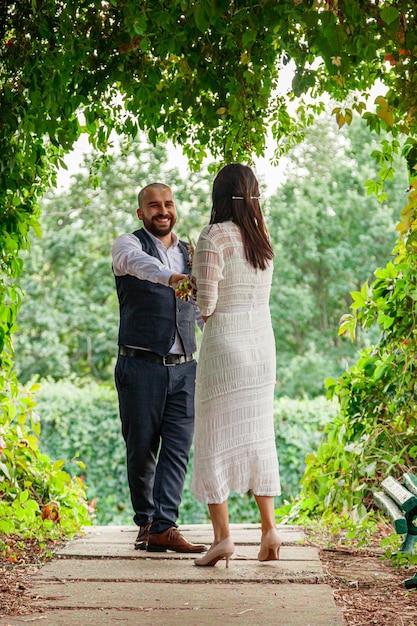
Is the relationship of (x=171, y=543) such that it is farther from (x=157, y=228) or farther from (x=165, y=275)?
(x=157, y=228)

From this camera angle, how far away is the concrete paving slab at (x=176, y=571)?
11.9 feet

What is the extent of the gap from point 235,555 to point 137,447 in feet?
2.60

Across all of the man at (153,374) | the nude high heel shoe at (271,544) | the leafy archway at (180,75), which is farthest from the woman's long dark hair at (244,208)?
the nude high heel shoe at (271,544)

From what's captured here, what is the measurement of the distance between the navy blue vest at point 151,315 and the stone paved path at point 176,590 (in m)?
1.05

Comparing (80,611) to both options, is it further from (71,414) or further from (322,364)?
(322,364)

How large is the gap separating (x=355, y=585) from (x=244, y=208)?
163 centimetres

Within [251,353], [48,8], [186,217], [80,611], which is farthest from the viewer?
[186,217]

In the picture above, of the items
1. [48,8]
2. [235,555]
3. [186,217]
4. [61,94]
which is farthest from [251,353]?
[186,217]

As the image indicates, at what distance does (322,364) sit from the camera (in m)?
15.6

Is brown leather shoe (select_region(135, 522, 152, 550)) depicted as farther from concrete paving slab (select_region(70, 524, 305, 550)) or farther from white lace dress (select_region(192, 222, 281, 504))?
white lace dress (select_region(192, 222, 281, 504))

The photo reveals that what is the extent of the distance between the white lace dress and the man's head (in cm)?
82

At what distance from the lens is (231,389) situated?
3941 mm

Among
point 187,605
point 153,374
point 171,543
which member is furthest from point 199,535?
point 187,605

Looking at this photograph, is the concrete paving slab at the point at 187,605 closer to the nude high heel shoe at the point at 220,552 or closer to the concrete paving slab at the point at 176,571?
the concrete paving slab at the point at 176,571
